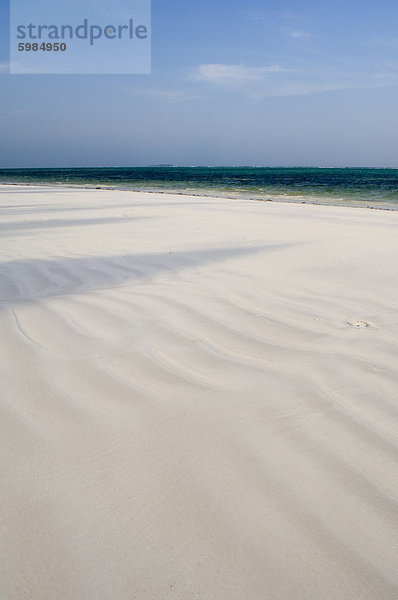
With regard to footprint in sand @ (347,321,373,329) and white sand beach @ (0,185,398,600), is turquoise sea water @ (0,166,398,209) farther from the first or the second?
white sand beach @ (0,185,398,600)

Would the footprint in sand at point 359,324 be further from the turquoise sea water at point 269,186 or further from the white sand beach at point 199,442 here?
the turquoise sea water at point 269,186

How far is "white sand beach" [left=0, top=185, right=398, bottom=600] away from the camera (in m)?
0.96

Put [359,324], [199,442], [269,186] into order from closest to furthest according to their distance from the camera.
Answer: [199,442]
[359,324]
[269,186]

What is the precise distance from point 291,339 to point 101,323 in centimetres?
99

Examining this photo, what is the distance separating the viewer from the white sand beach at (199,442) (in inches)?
37.7

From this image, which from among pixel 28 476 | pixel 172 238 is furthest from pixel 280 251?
pixel 28 476

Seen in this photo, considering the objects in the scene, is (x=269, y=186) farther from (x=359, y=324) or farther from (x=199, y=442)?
(x=199, y=442)

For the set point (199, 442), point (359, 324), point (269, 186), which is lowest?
point (199, 442)

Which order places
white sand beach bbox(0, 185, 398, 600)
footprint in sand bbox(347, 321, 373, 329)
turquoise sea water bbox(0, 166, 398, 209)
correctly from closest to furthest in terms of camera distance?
white sand beach bbox(0, 185, 398, 600) → footprint in sand bbox(347, 321, 373, 329) → turquoise sea water bbox(0, 166, 398, 209)

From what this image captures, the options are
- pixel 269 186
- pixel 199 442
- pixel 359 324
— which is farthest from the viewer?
pixel 269 186

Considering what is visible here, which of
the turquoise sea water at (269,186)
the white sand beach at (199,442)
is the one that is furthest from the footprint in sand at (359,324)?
the turquoise sea water at (269,186)

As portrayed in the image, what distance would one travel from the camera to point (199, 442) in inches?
54.4

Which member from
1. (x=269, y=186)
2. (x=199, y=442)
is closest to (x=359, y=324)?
(x=199, y=442)

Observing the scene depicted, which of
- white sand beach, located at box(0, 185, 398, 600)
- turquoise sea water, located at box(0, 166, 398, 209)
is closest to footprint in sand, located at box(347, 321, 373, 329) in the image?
white sand beach, located at box(0, 185, 398, 600)
